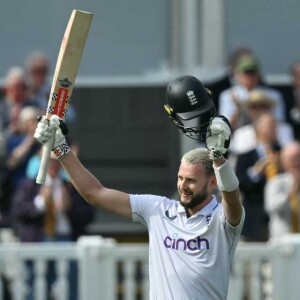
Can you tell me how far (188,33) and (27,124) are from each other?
7.60 ft

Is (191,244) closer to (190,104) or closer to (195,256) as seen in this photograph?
(195,256)

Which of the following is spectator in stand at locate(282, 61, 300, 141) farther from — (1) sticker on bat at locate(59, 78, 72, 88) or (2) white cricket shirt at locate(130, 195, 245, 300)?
(1) sticker on bat at locate(59, 78, 72, 88)

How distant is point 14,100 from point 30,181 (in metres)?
1.03

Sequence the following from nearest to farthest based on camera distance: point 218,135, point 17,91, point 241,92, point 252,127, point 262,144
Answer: point 218,135 → point 262,144 → point 252,127 → point 17,91 → point 241,92

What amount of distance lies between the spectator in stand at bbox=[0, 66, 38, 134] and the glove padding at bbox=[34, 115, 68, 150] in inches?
185

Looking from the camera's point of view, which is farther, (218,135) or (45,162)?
(45,162)

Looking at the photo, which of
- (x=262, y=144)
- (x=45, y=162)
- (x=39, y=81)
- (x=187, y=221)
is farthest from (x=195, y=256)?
(x=39, y=81)

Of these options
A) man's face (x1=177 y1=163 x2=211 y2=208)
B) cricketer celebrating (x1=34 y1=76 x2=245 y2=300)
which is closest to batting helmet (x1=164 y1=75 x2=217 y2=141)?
cricketer celebrating (x1=34 y1=76 x2=245 y2=300)

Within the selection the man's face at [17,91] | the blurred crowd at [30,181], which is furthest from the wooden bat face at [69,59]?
the man's face at [17,91]

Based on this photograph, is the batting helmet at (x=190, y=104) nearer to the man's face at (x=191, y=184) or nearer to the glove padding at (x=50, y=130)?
the man's face at (x=191, y=184)

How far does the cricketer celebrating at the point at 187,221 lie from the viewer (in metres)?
7.38

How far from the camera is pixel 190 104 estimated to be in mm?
7160

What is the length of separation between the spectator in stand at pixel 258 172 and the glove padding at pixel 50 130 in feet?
14.2

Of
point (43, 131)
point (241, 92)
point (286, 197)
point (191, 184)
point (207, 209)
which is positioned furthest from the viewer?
point (241, 92)
